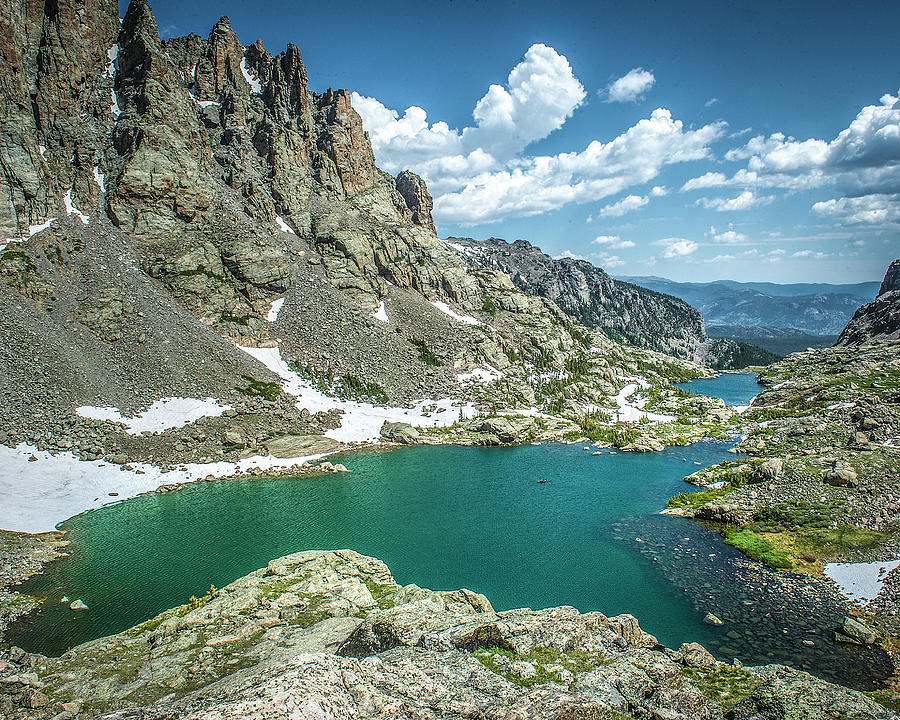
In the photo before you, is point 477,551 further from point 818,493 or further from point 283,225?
point 283,225

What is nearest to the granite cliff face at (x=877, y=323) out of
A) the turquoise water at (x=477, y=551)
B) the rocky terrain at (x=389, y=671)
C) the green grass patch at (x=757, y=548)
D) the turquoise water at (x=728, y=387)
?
the turquoise water at (x=728, y=387)

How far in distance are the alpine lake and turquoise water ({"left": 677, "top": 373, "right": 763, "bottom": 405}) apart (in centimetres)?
7830

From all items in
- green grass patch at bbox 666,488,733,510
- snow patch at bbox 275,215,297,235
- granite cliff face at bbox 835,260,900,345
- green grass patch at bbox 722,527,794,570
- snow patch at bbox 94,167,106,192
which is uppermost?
snow patch at bbox 94,167,106,192

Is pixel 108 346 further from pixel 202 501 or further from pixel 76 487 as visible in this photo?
pixel 202 501

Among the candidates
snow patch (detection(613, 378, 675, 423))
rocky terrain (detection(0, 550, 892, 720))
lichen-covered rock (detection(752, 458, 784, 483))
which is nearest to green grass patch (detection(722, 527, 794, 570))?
lichen-covered rock (detection(752, 458, 784, 483))

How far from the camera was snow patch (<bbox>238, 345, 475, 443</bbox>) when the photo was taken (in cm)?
8075

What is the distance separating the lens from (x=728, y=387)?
157750 millimetres

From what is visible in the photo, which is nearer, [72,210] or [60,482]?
[60,482]

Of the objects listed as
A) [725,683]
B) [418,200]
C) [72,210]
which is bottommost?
[725,683]

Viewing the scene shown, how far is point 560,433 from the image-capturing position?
8744 centimetres

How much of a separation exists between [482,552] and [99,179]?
101m

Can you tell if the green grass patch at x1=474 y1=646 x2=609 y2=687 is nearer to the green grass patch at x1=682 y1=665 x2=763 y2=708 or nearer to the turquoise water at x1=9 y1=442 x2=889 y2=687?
the green grass patch at x1=682 y1=665 x2=763 y2=708

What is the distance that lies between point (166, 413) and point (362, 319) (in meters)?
47.9

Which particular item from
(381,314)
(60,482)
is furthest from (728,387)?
(60,482)
